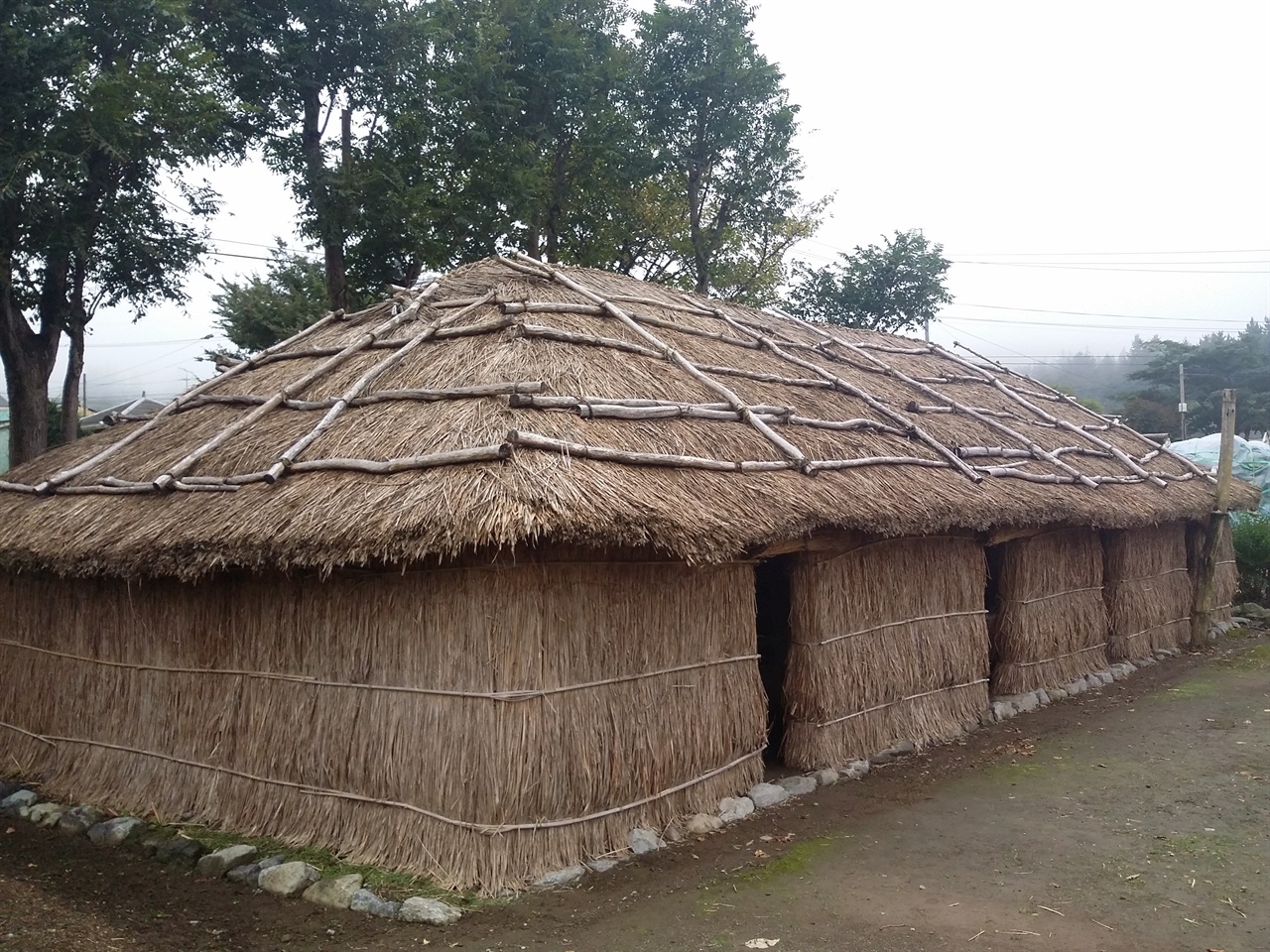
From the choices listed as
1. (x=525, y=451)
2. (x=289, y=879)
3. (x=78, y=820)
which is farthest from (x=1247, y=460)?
(x=78, y=820)

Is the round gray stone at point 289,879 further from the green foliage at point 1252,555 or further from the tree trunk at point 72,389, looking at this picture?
the green foliage at point 1252,555

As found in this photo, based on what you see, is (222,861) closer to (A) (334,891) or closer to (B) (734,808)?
(A) (334,891)

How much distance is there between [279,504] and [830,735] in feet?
15.4

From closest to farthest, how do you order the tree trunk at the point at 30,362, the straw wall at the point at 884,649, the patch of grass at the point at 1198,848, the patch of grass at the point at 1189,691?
the patch of grass at the point at 1198,848, the straw wall at the point at 884,649, the patch of grass at the point at 1189,691, the tree trunk at the point at 30,362

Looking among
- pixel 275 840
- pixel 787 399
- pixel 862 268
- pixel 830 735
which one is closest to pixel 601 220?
pixel 862 268

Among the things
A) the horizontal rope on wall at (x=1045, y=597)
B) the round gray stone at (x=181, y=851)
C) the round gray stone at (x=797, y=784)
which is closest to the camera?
the round gray stone at (x=181, y=851)

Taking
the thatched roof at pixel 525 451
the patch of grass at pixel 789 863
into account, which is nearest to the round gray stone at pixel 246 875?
the thatched roof at pixel 525 451

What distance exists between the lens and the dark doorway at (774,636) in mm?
8820

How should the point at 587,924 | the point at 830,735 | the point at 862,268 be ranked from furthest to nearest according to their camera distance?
the point at 862,268 → the point at 830,735 → the point at 587,924

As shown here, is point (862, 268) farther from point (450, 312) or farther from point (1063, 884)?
point (1063, 884)

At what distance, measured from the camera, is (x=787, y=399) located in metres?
9.47

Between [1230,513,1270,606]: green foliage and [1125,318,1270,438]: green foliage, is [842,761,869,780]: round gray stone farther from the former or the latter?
[1125,318,1270,438]: green foliage

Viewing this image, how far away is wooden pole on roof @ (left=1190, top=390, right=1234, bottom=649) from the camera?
1429cm

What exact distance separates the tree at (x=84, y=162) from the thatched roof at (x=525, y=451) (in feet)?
11.0
